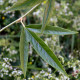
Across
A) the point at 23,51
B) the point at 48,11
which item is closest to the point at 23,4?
the point at 48,11

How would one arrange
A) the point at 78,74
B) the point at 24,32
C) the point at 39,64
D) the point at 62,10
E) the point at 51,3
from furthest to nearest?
the point at 39,64 → the point at 62,10 → the point at 78,74 → the point at 24,32 → the point at 51,3

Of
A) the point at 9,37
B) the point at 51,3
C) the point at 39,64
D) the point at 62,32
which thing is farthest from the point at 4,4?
the point at 51,3

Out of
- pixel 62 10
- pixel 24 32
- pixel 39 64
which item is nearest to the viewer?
pixel 24 32

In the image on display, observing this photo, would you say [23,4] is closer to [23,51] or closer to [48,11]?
[48,11]

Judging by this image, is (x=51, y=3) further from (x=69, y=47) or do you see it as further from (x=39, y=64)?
(x=69, y=47)

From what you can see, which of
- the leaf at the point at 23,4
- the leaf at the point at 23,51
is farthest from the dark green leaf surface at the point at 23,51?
the leaf at the point at 23,4

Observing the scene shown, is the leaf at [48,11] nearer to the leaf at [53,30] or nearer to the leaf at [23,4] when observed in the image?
the leaf at [23,4]

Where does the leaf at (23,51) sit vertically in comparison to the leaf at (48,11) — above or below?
below

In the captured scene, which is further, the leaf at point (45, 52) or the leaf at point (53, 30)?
the leaf at point (53, 30)

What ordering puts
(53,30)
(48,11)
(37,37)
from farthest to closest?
(53,30), (37,37), (48,11)
